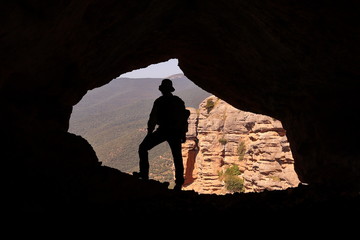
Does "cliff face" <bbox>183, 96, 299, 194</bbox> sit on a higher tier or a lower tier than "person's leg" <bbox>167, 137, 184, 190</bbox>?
higher

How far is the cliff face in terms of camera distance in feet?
103

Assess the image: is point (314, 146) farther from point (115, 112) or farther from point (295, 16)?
point (115, 112)

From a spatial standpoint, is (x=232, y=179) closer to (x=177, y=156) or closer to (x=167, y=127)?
(x=177, y=156)

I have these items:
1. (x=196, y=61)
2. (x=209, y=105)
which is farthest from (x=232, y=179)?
(x=196, y=61)

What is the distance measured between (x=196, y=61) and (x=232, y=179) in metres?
29.9

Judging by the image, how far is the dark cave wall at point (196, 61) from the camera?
423 cm

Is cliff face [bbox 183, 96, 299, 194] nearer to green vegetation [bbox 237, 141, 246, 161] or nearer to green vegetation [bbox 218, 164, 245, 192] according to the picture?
green vegetation [bbox 237, 141, 246, 161]

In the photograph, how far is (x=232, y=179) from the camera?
3747 cm

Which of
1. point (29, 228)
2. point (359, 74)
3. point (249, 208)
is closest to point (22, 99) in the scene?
point (29, 228)

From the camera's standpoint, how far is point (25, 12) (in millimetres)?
3338

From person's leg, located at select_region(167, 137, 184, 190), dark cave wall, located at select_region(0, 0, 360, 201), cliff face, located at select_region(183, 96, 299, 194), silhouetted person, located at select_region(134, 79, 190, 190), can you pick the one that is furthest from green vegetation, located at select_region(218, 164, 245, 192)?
silhouetted person, located at select_region(134, 79, 190, 190)

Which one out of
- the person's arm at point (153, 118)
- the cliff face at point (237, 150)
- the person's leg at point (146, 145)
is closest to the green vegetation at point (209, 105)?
the cliff face at point (237, 150)

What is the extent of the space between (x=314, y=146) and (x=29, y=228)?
7.92m

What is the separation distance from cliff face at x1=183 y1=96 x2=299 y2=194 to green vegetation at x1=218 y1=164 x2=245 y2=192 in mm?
310
